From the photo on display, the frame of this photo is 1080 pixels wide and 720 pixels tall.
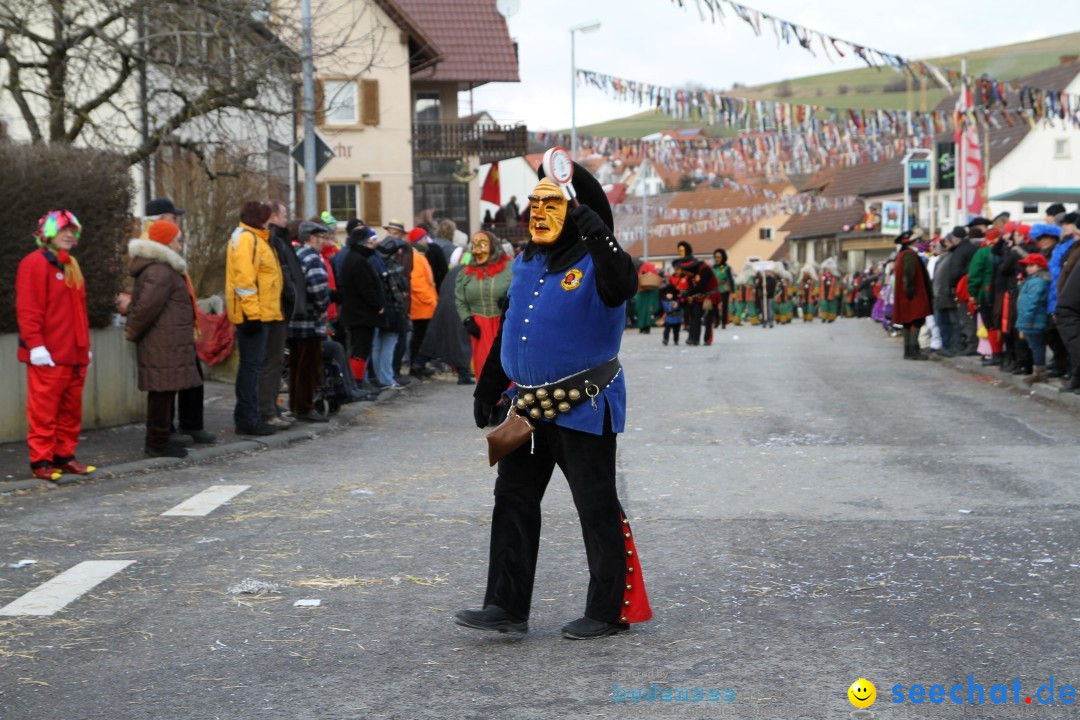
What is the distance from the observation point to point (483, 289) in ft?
46.9

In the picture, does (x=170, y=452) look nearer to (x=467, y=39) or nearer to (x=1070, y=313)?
(x=1070, y=313)

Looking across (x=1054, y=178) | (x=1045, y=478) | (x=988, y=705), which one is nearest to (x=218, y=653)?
(x=988, y=705)

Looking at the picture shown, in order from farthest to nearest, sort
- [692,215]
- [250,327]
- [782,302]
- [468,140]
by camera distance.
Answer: [692,215], [782,302], [468,140], [250,327]

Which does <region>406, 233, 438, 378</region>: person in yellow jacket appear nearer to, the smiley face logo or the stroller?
the stroller

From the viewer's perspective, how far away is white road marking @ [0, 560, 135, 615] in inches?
259

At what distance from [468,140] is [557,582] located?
41760 mm

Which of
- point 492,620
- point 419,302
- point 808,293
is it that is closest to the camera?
point 492,620

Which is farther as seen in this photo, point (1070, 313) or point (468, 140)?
point (468, 140)

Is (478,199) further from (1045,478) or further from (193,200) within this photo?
(1045,478)

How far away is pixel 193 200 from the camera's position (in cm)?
2177

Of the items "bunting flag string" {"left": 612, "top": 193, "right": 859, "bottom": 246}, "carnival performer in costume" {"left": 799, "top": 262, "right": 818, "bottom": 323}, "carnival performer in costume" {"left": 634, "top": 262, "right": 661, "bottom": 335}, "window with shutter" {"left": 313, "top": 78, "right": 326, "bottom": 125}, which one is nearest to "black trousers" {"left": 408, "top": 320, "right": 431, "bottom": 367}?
"window with shutter" {"left": 313, "top": 78, "right": 326, "bottom": 125}

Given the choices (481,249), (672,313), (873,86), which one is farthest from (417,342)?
(873,86)

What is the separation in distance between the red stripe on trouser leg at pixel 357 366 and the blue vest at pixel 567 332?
1103 cm

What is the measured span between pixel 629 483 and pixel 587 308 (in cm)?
443
